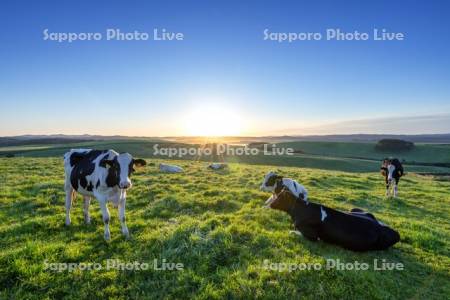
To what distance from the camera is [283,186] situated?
13914 mm

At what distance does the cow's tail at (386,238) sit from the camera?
8109 mm

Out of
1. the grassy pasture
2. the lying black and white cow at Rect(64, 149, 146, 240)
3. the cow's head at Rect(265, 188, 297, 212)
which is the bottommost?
the grassy pasture

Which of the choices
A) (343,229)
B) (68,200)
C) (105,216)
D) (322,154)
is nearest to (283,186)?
(343,229)

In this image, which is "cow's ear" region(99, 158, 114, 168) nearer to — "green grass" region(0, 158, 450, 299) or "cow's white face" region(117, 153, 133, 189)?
"cow's white face" region(117, 153, 133, 189)

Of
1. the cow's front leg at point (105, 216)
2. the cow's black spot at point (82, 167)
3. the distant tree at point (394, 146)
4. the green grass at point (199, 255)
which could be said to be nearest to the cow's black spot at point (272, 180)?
the green grass at point (199, 255)

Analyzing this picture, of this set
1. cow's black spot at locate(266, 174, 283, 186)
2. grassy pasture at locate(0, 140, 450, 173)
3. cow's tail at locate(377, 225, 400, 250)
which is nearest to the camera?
cow's tail at locate(377, 225, 400, 250)

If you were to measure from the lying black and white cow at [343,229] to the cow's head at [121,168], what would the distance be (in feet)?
15.5

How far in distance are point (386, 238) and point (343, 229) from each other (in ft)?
3.62

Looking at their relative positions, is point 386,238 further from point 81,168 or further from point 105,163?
point 81,168

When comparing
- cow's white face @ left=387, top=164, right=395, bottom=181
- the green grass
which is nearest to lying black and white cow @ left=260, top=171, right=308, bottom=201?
the green grass

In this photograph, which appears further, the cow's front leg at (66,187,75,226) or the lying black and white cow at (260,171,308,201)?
the lying black and white cow at (260,171,308,201)

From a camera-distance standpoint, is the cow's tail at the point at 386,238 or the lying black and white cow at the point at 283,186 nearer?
the cow's tail at the point at 386,238

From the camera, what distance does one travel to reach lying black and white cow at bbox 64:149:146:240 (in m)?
8.38

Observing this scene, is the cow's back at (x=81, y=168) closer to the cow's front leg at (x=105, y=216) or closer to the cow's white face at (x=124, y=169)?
the cow's front leg at (x=105, y=216)
